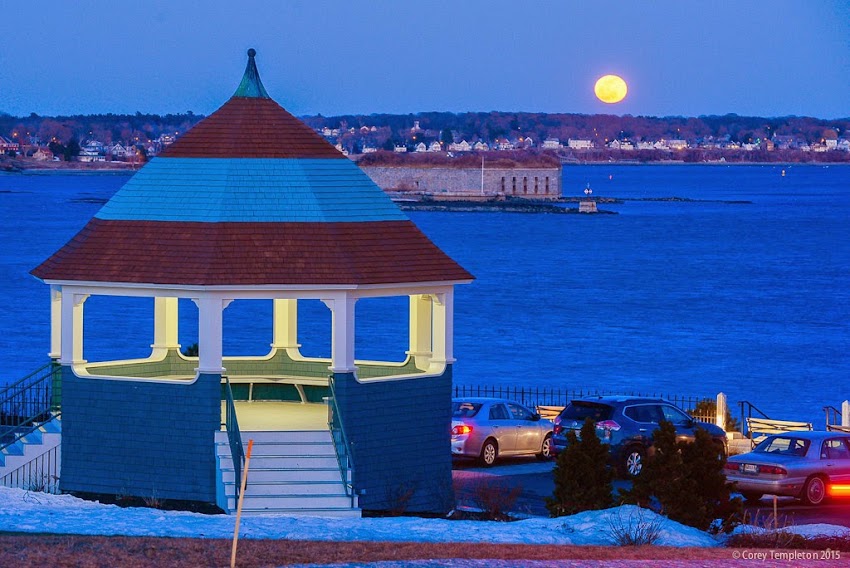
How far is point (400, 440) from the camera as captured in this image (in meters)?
21.5

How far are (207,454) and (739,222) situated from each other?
7150 inches

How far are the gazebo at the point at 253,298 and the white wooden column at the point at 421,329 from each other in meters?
0.24

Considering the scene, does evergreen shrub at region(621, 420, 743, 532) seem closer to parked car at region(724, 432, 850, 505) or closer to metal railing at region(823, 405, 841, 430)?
parked car at region(724, 432, 850, 505)

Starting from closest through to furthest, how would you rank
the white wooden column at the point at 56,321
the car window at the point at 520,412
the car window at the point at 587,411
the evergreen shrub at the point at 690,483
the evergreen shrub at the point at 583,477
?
the evergreen shrub at the point at 690,483
the evergreen shrub at the point at 583,477
the white wooden column at the point at 56,321
the car window at the point at 587,411
the car window at the point at 520,412

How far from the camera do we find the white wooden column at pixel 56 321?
22552mm

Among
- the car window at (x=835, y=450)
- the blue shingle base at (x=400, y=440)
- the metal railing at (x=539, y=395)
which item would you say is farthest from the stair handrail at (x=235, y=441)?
the metal railing at (x=539, y=395)

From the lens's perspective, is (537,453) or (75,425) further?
(537,453)

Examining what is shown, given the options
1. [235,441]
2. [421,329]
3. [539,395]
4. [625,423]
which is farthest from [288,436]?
[539,395]

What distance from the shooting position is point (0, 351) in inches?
2995


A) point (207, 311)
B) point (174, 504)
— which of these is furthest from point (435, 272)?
point (174, 504)

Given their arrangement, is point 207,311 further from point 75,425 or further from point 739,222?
point 739,222

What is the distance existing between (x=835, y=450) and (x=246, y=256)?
9242 millimetres

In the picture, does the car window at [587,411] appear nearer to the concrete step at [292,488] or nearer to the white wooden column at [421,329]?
the white wooden column at [421,329]

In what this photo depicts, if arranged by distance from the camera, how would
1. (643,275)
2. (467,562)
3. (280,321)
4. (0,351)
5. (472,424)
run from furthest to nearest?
(643,275)
(0,351)
(472,424)
(280,321)
(467,562)
